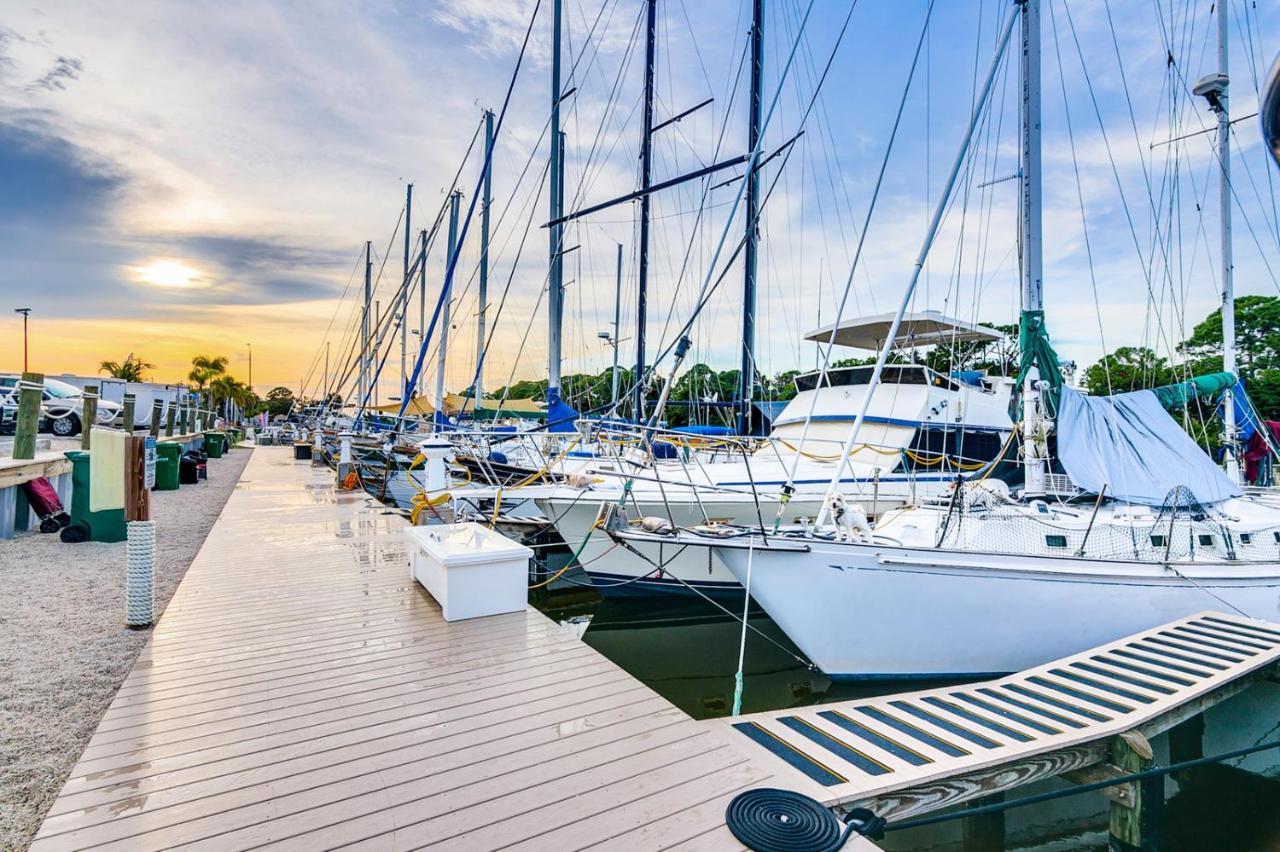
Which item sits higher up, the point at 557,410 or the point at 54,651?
the point at 557,410

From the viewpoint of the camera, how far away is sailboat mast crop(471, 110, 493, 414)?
18016 millimetres

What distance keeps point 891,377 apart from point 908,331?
2.95 ft

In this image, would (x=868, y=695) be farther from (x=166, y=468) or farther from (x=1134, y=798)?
(x=166, y=468)

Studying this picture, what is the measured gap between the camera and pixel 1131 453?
725 cm

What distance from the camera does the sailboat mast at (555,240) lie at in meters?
14.2

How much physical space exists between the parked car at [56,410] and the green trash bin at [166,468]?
573 cm

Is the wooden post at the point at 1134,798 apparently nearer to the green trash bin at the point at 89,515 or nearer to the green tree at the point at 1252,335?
the green trash bin at the point at 89,515

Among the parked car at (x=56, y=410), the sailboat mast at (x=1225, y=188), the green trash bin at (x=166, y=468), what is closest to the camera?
the sailboat mast at (x=1225, y=188)

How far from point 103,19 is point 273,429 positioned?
33973mm

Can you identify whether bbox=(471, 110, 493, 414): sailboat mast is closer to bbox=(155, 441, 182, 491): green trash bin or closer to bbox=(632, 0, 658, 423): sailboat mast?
bbox=(632, 0, 658, 423): sailboat mast

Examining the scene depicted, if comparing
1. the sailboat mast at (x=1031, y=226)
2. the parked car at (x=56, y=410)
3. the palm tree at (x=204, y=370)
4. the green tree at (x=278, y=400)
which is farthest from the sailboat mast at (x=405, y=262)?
the green tree at (x=278, y=400)

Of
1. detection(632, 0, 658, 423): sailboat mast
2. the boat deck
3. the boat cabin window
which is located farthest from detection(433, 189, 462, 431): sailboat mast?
the boat deck

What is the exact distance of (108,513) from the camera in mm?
9273

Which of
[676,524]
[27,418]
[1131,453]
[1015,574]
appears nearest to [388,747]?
[1015,574]
